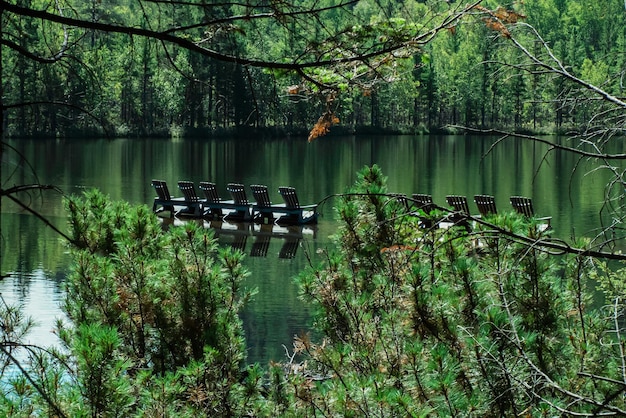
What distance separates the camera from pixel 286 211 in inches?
998

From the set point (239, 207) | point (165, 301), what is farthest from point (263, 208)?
point (165, 301)

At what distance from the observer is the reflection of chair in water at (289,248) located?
20109mm

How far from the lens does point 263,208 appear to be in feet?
85.0

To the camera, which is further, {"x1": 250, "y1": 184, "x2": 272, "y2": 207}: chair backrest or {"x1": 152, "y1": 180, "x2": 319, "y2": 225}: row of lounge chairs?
{"x1": 250, "y1": 184, "x2": 272, "y2": 207}: chair backrest

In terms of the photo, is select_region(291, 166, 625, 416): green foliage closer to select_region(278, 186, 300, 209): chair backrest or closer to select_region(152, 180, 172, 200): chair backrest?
select_region(278, 186, 300, 209): chair backrest

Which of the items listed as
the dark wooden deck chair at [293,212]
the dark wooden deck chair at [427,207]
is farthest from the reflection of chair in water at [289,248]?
the dark wooden deck chair at [427,207]

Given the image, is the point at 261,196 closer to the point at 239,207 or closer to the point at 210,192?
the point at 239,207

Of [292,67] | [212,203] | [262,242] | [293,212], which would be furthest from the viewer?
[212,203]

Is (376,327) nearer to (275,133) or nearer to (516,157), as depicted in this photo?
(516,157)

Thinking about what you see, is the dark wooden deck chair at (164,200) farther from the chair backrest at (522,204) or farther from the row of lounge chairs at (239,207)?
the chair backrest at (522,204)

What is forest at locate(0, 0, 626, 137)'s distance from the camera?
3.36m

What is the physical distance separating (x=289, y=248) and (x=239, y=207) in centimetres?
540

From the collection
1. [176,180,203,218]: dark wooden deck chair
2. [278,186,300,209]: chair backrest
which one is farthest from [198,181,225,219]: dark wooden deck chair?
[278,186,300,209]: chair backrest

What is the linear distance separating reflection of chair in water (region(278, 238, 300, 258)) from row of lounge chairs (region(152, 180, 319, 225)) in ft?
7.90
